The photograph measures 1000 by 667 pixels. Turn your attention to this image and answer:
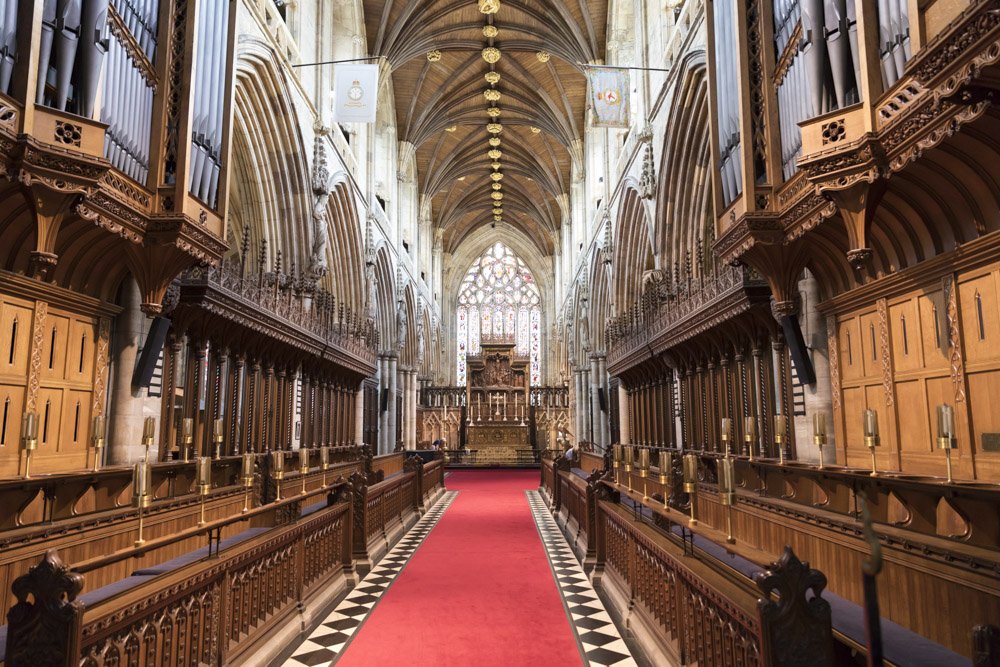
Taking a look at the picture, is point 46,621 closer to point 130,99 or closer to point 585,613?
point 585,613

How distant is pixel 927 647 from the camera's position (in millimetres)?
2613

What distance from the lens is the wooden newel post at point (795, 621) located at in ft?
7.45

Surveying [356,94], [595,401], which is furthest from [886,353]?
[595,401]

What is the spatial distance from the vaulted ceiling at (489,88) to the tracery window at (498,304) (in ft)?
21.8

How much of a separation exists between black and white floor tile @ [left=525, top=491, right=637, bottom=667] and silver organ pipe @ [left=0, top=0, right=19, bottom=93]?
5.96m

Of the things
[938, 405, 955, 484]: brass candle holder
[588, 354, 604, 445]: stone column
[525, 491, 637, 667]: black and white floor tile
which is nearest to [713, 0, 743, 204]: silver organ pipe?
[938, 405, 955, 484]: brass candle holder

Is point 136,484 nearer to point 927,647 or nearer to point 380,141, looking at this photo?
point 927,647

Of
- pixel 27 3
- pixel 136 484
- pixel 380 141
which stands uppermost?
pixel 380 141

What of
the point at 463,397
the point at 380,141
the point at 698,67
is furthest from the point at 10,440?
the point at 463,397

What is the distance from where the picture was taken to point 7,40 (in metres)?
4.75

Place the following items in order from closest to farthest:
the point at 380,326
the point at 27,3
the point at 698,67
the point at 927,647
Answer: the point at 927,647 < the point at 27,3 < the point at 698,67 < the point at 380,326

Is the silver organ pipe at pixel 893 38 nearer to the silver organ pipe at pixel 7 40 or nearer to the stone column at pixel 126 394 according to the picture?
the silver organ pipe at pixel 7 40

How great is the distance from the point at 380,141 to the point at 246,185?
36.2ft

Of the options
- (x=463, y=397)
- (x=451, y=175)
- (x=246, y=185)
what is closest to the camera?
(x=246, y=185)
